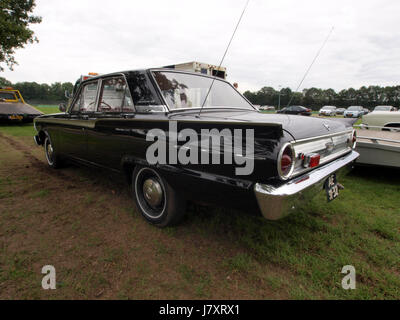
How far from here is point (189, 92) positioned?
8.45 feet

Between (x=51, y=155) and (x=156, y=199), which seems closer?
(x=156, y=199)

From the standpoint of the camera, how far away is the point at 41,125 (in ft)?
15.6

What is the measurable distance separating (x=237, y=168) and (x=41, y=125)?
4.69 m

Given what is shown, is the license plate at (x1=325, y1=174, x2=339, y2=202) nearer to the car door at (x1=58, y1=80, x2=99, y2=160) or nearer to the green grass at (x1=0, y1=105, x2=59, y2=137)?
the car door at (x1=58, y1=80, x2=99, y2=160)

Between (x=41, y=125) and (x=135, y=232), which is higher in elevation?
(x=41, y=125)

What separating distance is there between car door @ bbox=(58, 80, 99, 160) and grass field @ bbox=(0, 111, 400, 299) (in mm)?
748

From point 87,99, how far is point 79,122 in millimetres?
376

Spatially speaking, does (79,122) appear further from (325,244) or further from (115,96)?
(325,244)

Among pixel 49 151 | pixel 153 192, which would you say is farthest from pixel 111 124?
pixel 49 151

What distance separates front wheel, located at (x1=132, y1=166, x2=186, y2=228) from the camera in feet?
7.58

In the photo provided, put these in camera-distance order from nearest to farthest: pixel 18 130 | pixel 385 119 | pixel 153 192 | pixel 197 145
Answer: pixel 197 145, pixel 153 192, pixel 385 119, pixel 18 130

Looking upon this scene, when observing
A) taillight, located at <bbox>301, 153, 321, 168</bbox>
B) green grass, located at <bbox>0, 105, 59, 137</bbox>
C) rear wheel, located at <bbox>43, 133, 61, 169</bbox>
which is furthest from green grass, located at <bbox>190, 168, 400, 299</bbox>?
green grass, located at <bbox>0, 105, 59, 137</bbox>
